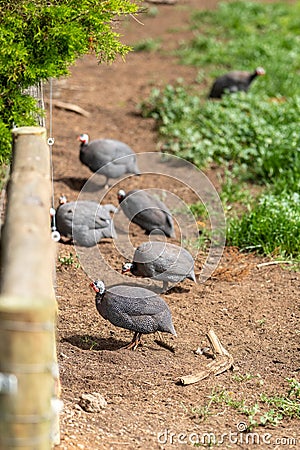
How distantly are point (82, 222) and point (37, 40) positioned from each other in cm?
193

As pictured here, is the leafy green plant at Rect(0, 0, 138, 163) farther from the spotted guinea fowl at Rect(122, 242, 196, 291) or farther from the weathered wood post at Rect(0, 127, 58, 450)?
the weathered wood post at Rect(0, 127, 58, 450)

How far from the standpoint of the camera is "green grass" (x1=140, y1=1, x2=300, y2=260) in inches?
245

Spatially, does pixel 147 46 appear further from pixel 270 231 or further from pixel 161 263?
pixel 161 263

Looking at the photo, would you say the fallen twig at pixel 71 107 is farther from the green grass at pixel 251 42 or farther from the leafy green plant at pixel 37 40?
the leafy green plant at pixel 37 40

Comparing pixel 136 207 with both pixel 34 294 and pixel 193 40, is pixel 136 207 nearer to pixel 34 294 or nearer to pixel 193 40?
pixel 34 294

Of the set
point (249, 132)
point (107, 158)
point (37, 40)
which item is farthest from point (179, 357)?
point (249, 132)

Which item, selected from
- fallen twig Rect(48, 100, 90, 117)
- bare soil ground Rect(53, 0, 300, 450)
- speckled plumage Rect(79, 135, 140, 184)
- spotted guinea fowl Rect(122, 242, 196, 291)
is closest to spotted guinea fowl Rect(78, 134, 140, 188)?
speckled plumage Rect(79, 135, 140, 184)

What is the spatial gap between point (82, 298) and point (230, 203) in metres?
2.44

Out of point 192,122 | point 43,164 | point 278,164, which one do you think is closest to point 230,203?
point 278,164

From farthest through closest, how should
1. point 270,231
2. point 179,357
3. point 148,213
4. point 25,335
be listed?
1. point 148,213
2. point 270,231
3. point 179,357
4. point 25,335

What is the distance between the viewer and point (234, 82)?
9.70 m

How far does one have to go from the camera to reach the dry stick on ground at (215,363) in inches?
167

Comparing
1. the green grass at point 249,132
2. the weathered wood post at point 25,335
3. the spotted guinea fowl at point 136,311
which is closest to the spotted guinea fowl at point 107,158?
the green grass at point 249,132

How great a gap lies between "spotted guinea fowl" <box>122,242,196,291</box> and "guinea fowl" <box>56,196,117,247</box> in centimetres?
82
